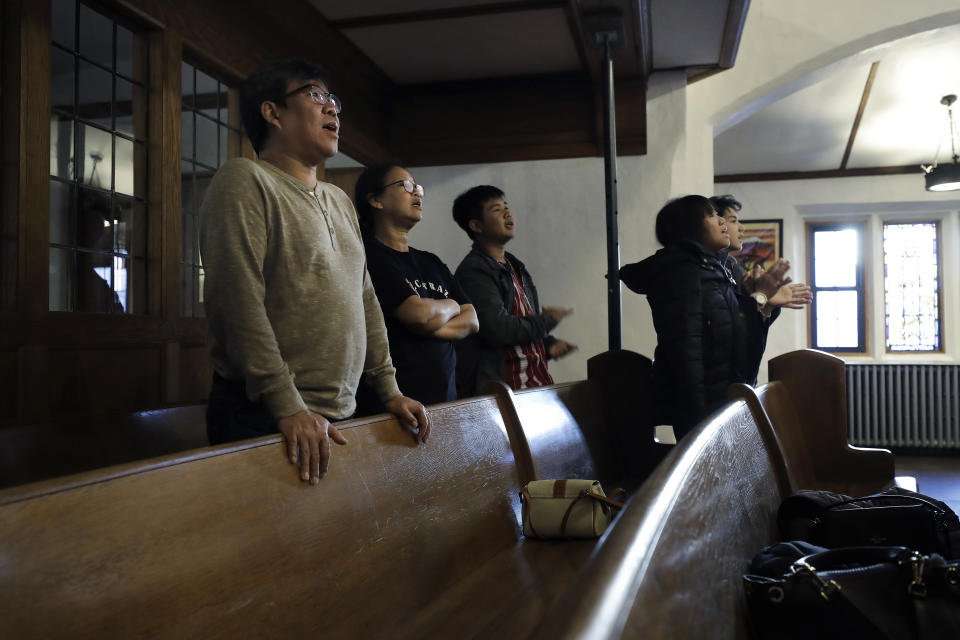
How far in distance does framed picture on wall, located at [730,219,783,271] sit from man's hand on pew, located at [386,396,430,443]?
281 inches

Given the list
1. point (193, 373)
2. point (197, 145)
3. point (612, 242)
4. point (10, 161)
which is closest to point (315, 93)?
point (10, 161)

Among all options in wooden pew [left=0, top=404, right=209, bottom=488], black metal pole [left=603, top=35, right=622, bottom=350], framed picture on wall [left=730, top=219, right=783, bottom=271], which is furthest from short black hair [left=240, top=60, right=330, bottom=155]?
framed picture on wall [left=730, top=219, right=783, bottom=271]

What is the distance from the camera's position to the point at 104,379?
285 cm

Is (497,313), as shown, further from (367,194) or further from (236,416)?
(236,416)

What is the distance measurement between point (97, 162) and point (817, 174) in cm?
704

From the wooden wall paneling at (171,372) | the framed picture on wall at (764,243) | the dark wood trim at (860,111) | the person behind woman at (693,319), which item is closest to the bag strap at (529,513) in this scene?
the person behind woman at (693,319)

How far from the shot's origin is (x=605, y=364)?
10.6 ft

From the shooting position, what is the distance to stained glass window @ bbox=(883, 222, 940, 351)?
8.32 meters

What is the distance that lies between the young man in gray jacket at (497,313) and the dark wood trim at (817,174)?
5.67 m

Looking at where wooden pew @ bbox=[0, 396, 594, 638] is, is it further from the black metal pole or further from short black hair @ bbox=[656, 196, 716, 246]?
the black metal pole

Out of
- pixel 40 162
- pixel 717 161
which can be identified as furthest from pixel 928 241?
pixel 40 162

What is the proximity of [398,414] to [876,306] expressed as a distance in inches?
308

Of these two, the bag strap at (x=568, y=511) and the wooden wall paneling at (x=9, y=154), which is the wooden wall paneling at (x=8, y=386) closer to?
the wooden wall paneling at (x=9, y=154)

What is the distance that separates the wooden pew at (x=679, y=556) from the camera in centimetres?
47
